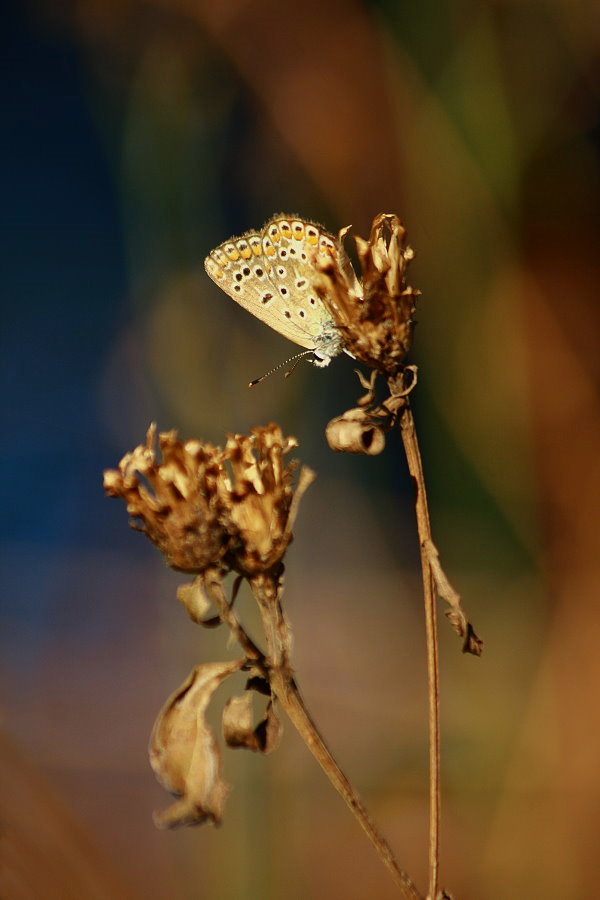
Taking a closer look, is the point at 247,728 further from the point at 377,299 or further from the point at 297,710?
the point at 377,299

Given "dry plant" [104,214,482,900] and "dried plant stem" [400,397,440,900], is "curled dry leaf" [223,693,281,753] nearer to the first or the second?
"dry plant" [104,214,482,900]

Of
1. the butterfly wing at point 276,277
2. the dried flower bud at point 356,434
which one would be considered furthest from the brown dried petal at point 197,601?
the butterfly wing at point 276,277

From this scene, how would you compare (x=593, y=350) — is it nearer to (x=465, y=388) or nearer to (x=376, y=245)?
(x=465, y=388)

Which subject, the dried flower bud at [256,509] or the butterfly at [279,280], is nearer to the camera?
the dried flower bud at [256,509]

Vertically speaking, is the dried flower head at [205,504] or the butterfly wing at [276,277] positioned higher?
the butterfly wing at [276,277]

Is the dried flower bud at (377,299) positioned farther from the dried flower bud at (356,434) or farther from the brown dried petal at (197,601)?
the brown dried petal at (197,601)

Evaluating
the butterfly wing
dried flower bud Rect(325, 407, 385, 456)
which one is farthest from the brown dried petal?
the butterfly wing
